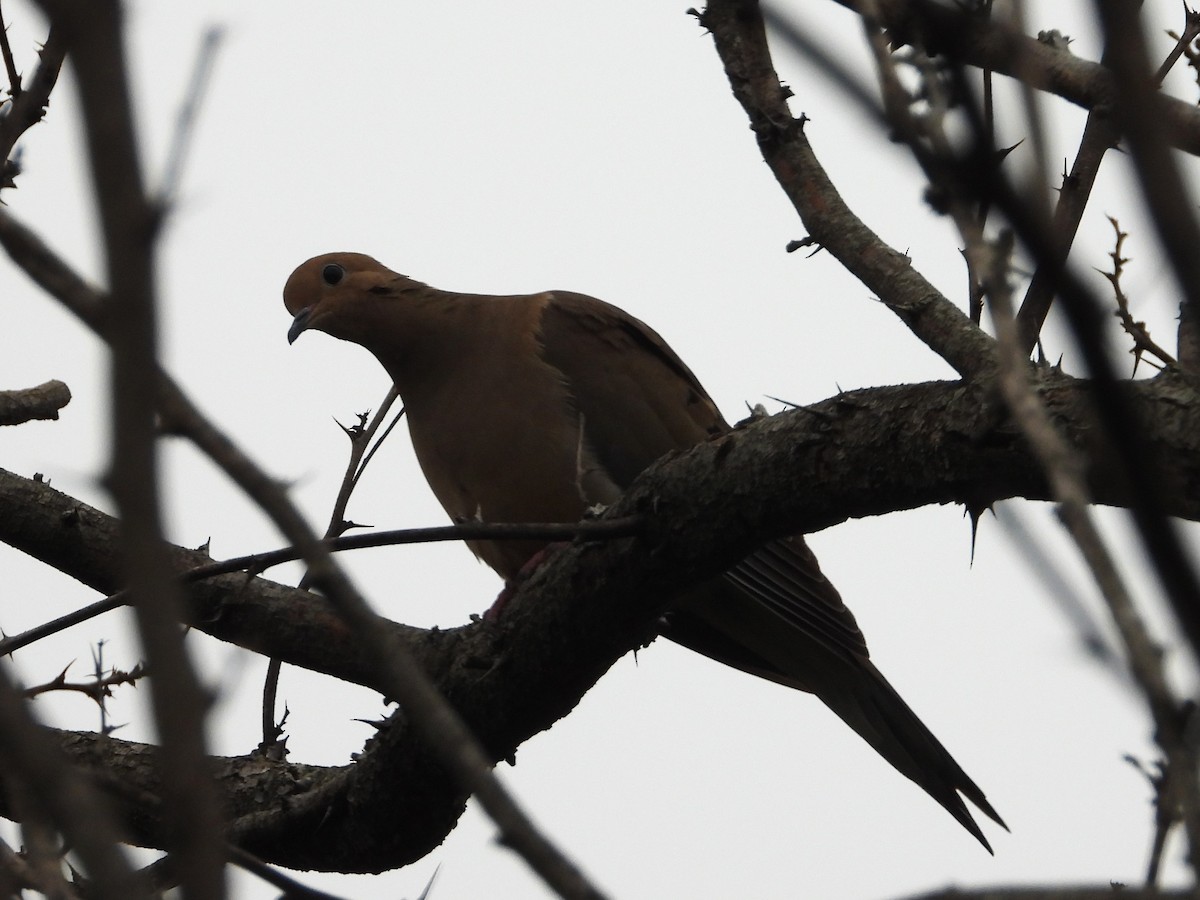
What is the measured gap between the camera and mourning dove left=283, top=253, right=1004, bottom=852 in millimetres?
4316

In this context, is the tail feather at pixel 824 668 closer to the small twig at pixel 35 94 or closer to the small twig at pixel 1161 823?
the small twig at pixel 35 94

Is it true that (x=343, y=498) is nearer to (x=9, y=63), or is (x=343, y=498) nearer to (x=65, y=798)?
(x=9, y=63)

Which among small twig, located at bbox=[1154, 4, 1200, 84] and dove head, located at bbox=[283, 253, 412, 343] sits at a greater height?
dove head, located at bbox=[283, 253, 412, 343]

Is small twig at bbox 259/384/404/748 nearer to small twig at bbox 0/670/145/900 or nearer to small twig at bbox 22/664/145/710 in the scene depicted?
small twig at bbox 22/664/145/710

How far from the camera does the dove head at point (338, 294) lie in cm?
534

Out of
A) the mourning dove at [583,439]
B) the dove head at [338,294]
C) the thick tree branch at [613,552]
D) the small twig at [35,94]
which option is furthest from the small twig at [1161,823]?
the dove head at [338,294]

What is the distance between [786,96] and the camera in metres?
3.67

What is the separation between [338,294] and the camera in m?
5.38

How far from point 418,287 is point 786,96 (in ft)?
6.97

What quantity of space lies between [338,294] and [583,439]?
1579 millimetres

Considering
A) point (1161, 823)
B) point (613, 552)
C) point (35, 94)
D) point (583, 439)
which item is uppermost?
point (35, 94)

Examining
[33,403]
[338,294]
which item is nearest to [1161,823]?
[33,403]

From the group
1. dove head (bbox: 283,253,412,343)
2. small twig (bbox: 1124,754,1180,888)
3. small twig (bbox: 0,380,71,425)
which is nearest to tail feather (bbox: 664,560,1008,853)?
dove head (bbox: 283,253,412,343)

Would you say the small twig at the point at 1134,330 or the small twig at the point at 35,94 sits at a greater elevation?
the small twig at the point at 35,94
